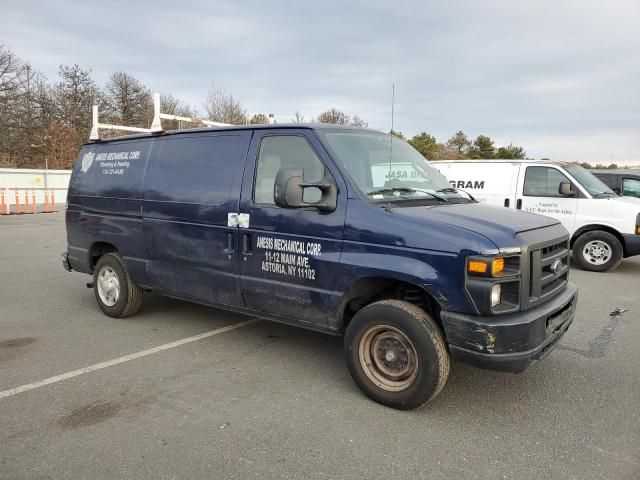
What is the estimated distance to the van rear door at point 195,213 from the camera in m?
4.45

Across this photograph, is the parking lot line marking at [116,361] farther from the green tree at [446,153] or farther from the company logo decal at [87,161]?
the green tree at [446,153]

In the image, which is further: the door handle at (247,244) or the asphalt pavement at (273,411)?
the door handle at (247,244)

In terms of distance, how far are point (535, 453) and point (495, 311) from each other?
0.88 meters

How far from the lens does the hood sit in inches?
131

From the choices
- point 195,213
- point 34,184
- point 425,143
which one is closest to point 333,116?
point 425,143

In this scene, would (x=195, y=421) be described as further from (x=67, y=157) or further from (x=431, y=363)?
(x=67, y=157)

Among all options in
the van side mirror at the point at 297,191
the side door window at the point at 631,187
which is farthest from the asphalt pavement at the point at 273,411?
the side door window at the point at 631,187

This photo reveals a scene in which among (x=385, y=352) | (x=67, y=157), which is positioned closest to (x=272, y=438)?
(x=385, y=352)

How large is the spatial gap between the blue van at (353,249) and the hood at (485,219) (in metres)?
0.02

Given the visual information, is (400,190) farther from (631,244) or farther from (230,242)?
(631,244)

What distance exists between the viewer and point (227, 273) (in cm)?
447

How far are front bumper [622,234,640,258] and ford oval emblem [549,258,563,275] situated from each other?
6.35 m

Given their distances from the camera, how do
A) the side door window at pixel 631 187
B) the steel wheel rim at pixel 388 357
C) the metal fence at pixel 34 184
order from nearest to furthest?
the steel wheel rim at pixel 388 357 < the side door window at pixel 631 187 < the metal fence at pixel 34 184

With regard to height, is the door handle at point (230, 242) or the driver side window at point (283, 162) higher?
the driver side window at point (283, 162)
